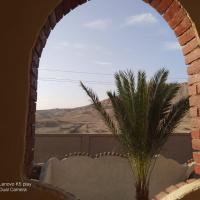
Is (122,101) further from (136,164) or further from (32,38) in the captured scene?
(32,38)

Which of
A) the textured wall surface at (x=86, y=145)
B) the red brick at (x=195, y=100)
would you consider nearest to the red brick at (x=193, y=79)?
the red brick at (x=195, y=100)

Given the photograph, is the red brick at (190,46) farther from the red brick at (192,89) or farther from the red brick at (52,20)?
the red brick at (52,20)

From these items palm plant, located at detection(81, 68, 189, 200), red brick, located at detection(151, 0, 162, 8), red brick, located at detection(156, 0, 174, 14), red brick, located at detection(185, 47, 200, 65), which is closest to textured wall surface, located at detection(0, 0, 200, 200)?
red brick, located at detection(185, 47, 200, 65)

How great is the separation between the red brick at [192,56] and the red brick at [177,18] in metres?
0.27

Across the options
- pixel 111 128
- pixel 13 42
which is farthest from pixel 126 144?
pixel 13 42

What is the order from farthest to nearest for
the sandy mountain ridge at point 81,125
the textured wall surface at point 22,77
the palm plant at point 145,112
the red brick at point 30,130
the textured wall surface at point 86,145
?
the sandy mountain ridge at point 81,125 < the textured wall surface at point 86,145 < the palm plant at point 145,112 < the red brick at point 30,130 < the textured wall surface at point 22,77

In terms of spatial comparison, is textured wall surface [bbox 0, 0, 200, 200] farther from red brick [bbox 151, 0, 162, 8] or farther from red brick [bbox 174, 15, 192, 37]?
red brick [bbox 151, 0, 162, 8]

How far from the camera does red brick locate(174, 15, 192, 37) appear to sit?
7.07 feet

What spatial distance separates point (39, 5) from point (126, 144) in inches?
159

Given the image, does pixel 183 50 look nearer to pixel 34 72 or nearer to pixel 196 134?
pixel 196 134

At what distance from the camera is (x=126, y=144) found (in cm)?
560

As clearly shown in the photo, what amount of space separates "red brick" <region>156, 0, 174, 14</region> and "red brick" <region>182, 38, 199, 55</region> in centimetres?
35

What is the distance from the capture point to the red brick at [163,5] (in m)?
2.23

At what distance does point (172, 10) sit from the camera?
7.34 feet
